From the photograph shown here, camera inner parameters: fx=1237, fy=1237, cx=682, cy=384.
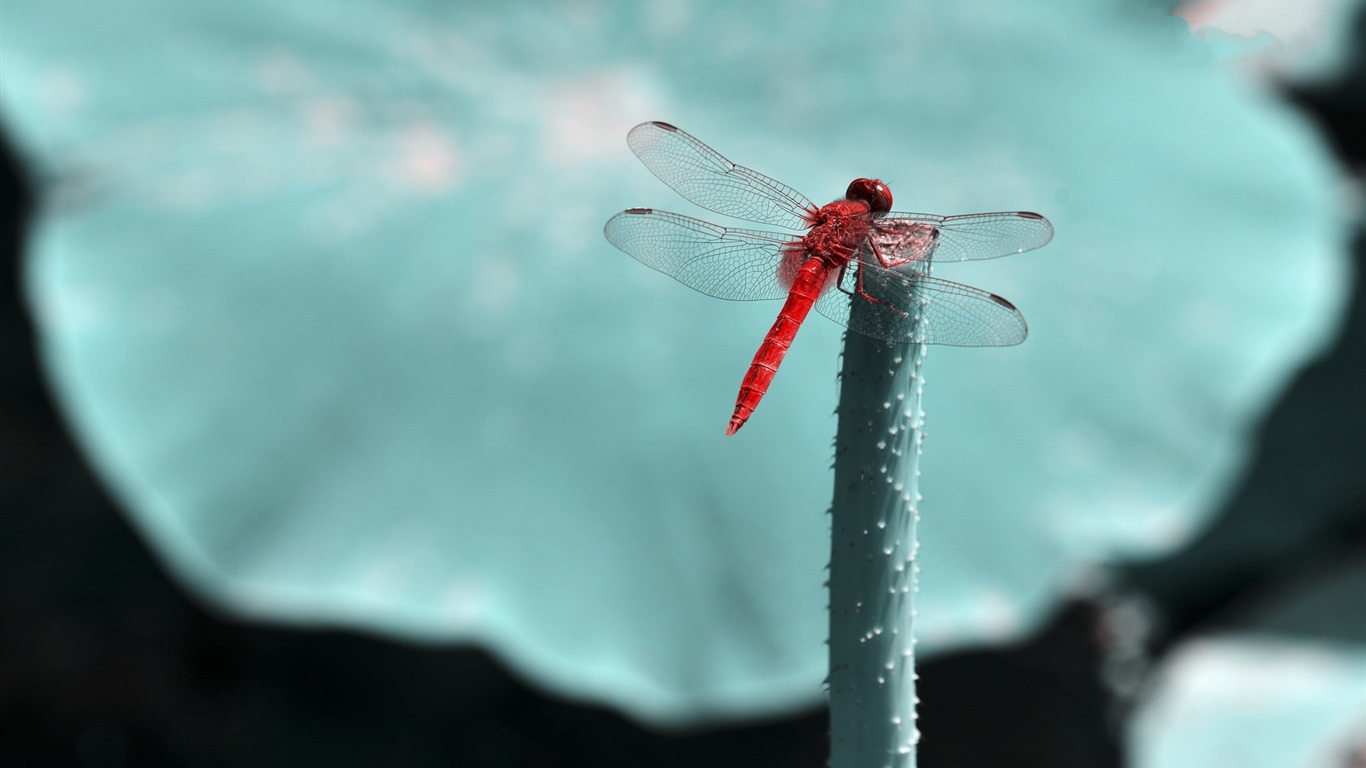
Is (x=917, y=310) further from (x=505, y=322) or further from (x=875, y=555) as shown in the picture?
(x=505, y=322)

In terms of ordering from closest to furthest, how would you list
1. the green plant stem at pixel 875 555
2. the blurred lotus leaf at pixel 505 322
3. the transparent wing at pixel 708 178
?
the green plant stem at pixel 875 555 < the transparent wing at pixel 708 178 < the blurred lotus leaf at pixel 505 322

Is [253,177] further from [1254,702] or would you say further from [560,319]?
[1254,702]

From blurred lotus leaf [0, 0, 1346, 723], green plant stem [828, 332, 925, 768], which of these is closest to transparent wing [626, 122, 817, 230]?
green plant stem [828, 332, 925, 768]

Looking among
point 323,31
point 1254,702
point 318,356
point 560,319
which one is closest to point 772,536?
point 560,319

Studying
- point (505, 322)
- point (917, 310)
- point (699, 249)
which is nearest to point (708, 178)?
point (699, 249)

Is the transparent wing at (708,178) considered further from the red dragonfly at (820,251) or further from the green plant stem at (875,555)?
the green plant stem at (875,555)

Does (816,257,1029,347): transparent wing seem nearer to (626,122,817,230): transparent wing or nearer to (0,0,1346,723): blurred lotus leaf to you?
(626,122,817,230): transparent wing

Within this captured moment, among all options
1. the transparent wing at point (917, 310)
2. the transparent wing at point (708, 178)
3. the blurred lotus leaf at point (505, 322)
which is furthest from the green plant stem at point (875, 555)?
the blurred lotus leaf at point (505, 322)
